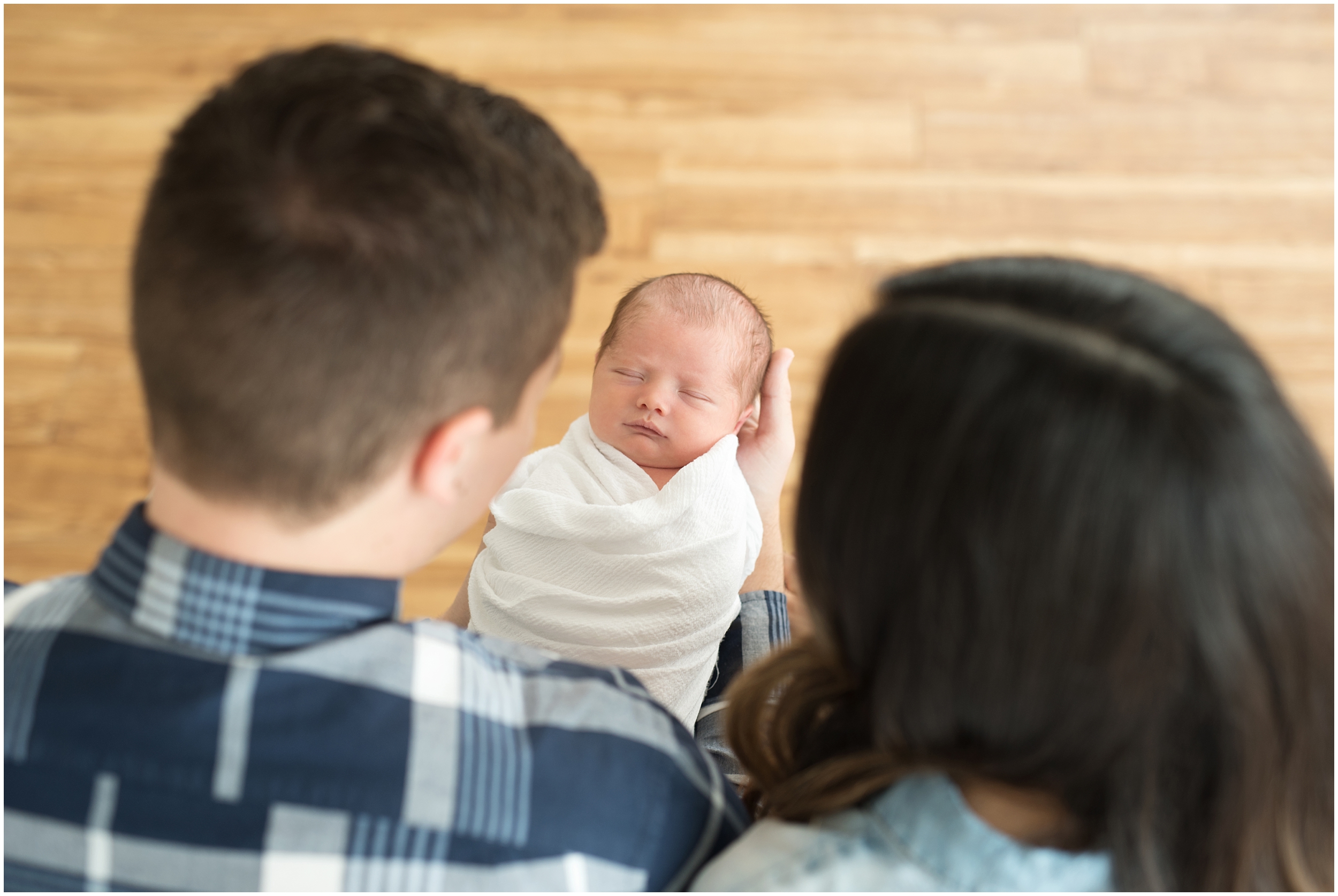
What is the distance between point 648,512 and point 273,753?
22.7 inches

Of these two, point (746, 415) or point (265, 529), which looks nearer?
point (265, 529)

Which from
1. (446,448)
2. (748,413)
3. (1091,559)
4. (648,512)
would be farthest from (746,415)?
(1091,559)

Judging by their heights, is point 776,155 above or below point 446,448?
above

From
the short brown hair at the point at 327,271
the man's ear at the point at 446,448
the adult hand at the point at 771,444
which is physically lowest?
the adult hand at the point at 771,444

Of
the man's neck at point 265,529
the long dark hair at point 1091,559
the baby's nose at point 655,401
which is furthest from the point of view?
the baby's nose at point 655,401

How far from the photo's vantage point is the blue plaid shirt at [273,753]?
580 millimetres

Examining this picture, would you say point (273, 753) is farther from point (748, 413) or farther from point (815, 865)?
point (748, 413)

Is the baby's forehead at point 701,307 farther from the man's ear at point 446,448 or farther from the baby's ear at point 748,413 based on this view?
the man's ear at point 446,448

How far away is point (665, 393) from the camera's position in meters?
1.24

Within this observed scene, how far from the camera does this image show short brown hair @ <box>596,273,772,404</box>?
1.29 meters

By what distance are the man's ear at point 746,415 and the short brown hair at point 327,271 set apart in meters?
0.69

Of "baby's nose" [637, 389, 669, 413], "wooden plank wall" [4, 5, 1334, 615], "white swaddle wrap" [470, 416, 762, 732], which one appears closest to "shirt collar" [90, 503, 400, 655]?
"white swaddle wrap" [470, 416, 762, 732]

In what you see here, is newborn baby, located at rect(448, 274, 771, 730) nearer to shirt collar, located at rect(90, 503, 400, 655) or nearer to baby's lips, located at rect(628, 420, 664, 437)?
baby's lips, located at rect(628, 420, 664, 437)

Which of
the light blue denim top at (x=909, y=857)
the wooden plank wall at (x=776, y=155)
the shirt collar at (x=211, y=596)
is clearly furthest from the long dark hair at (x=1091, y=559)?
the wooden plank wall at (x=776, y=155)
